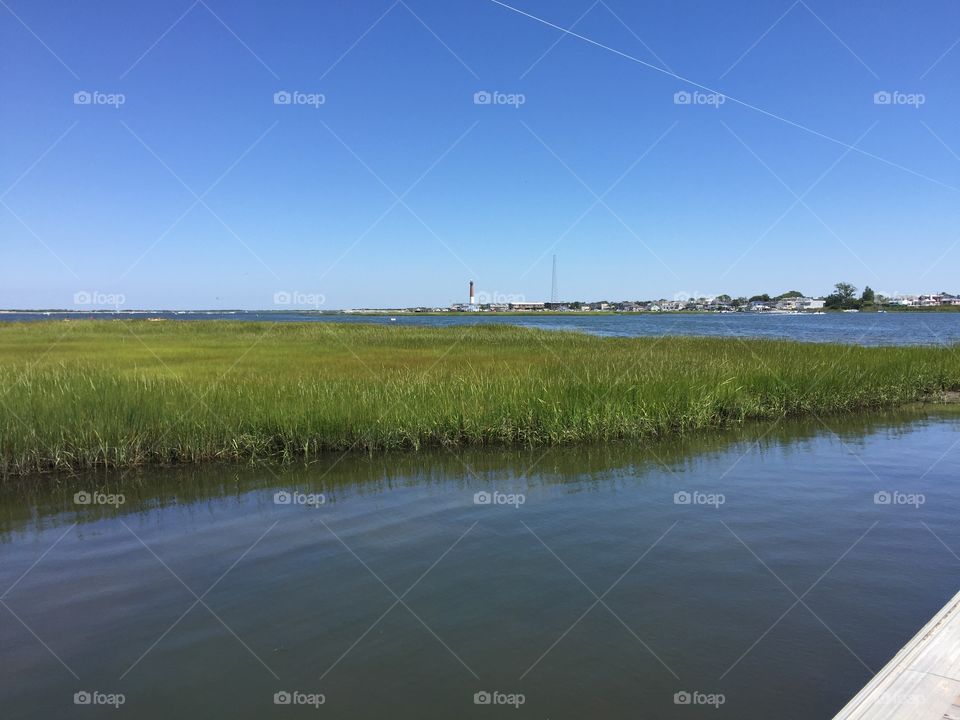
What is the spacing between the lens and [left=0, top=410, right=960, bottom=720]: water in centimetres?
557

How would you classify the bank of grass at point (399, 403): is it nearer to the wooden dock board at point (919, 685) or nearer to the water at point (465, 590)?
the water at point (465, 590)

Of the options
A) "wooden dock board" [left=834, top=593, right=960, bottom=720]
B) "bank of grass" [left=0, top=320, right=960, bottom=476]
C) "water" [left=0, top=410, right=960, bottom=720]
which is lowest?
"water" [left=0, top=410, right=960, bottom=720]

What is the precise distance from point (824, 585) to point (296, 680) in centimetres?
630

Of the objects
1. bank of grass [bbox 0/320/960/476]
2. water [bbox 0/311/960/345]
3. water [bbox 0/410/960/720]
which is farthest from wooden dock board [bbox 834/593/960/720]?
water [bbox 0/311/960/345]

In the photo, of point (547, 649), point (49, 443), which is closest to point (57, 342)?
point (49, 443)

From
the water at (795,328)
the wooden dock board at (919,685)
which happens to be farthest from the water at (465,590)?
the water at (795,328)

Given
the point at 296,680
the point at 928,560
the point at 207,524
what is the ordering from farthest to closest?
the point at 207,524 < the point at 928,560 < the point at 296,680

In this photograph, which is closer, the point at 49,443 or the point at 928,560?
the point at 928,560

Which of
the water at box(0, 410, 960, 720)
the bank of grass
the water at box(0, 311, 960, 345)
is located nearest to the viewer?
the water at box(0, 410, 960, 720)

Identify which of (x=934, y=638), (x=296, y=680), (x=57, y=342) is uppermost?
(x=57, y=342)

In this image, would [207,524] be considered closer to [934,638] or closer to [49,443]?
[49,443]

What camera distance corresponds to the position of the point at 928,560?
820 cm

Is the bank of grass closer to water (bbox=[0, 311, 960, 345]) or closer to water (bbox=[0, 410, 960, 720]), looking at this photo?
water (bbox=[0, 410, 960, 720])

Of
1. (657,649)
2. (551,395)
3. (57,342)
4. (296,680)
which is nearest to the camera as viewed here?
(296,680)
